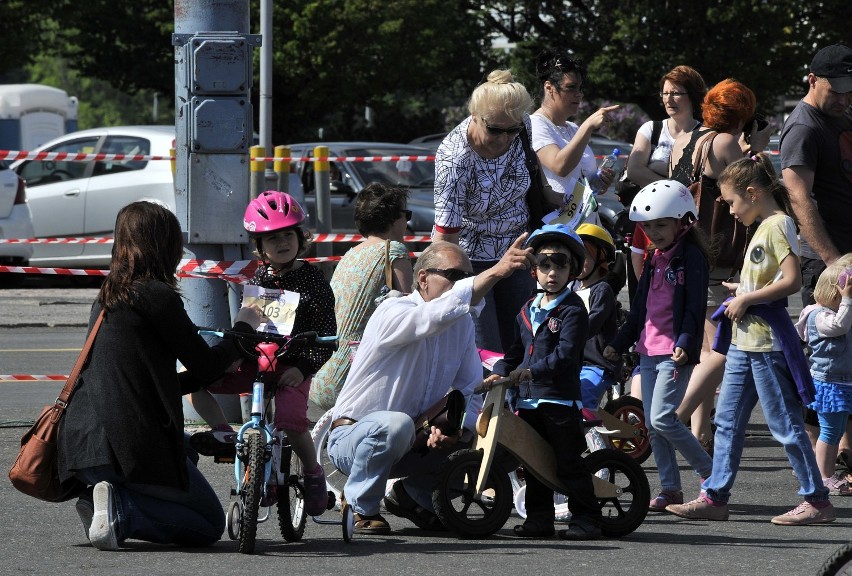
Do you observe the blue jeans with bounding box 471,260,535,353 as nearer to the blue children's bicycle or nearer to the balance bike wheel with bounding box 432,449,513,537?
the balance bike wheel with bounding box 432,449,513,537

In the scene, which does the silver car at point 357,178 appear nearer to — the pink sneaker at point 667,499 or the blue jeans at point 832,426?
the blue jeans at point 832,426

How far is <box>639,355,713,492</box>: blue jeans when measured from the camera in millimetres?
6992

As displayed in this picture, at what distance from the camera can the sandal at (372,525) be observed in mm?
6664

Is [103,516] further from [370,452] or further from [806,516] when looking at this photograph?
[806,516]

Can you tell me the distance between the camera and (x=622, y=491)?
666 centimetres

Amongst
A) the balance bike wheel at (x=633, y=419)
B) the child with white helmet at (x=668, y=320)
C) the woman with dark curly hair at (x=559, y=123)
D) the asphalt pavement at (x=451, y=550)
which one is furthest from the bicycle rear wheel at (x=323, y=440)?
the woman with dark curly hair at (x=559, y=123)

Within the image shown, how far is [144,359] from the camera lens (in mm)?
6027

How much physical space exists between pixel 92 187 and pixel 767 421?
12525 millimetres

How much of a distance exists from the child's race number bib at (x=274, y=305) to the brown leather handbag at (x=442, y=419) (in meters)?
0.70

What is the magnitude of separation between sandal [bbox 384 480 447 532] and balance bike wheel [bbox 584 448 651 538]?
697 mm

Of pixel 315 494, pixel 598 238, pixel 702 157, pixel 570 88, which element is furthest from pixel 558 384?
pixel 702 157

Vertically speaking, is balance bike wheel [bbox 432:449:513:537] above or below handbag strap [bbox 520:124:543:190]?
below

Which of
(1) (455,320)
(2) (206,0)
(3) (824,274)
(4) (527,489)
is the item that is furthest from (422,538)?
(2) (206,0)

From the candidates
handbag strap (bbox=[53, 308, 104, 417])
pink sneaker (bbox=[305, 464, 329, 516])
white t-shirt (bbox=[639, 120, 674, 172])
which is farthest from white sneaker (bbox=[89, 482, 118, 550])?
white t-shirt (bbox=[639, 120, 674, 172])
